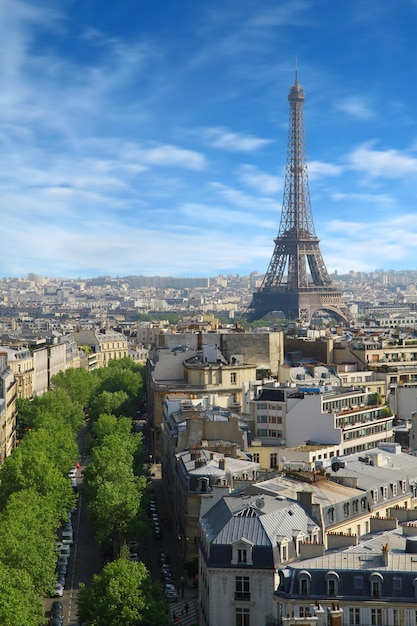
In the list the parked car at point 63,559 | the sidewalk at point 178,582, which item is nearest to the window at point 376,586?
the sidewalk at point 178,582

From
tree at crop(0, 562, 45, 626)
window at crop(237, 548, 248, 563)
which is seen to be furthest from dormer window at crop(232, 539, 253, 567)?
tree at crop(0, 562, 45, 626)

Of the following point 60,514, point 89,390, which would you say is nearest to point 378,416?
point 60,514

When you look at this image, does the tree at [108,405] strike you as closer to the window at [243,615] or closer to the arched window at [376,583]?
the window at [243,615]

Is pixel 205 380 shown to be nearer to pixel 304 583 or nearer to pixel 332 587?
pixel 304 583

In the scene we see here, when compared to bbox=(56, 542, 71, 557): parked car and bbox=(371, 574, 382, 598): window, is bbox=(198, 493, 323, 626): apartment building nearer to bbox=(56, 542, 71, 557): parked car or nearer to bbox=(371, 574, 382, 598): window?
bbox=(371, 574, 382, 598): window

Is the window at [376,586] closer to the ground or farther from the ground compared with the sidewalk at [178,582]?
farther from the ground
